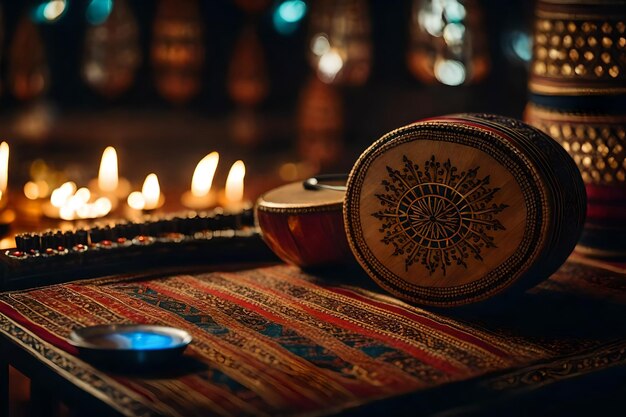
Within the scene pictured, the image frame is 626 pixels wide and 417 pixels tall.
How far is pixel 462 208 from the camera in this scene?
5.63 feet

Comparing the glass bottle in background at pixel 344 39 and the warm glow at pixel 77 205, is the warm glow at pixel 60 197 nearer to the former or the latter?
the warm glow at pixel 77 205

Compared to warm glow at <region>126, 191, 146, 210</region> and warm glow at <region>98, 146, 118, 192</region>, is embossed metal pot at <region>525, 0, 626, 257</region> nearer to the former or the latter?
warm glow at <region>126, 191, 146, 210</region>

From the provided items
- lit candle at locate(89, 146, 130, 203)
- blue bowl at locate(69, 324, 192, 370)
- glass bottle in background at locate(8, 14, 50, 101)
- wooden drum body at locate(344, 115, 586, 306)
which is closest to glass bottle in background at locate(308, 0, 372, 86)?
glass bottle in background at locate(8, 14, 50, 101)

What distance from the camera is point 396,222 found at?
1.77 m

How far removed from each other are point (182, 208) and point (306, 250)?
173cm

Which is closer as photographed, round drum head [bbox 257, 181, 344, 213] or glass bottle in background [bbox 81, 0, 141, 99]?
round drum head [bbox 257, 181, 344, 213]

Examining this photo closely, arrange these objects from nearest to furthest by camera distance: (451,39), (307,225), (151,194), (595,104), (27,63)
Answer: (307,225)
(595,104)
(151,194)
(451,39)
(27,63)

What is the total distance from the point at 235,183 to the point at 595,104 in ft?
3.17

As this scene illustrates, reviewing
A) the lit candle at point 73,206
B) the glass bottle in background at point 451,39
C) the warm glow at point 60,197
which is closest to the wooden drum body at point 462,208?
the lit candle at point 73,206

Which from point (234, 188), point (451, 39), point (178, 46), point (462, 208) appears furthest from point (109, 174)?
point (178, 46)

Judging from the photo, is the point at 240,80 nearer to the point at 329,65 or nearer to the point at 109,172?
the point at 329,65

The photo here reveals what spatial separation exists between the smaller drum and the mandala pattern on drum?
5.2 inches

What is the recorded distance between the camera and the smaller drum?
1.89 m

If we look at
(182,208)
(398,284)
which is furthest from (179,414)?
(182,208)
